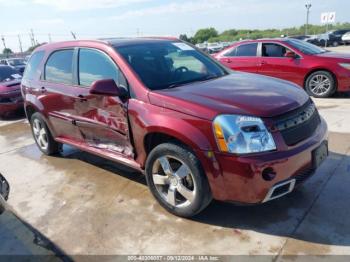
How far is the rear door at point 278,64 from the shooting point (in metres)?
8.36

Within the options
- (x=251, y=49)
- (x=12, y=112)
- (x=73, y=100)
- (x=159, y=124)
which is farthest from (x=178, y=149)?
(x=12, y=112)

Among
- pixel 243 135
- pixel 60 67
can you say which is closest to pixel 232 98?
pixel 243 135

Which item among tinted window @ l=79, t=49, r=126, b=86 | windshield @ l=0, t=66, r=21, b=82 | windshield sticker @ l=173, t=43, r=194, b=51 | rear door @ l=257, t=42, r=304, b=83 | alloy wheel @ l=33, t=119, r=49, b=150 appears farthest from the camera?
windshield @ l=0, t=66, r=21, b=82

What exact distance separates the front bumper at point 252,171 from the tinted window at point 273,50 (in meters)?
6.16

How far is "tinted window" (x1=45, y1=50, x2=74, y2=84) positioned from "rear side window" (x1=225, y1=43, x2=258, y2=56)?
5.78 m

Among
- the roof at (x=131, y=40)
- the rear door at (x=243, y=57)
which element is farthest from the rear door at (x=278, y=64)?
the roof at (x=131, y=40)

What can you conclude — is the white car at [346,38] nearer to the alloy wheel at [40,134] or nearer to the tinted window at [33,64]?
the tinted window at [33,64]

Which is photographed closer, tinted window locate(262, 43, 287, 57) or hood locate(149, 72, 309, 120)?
hood locate(149, 72, 309, 120)

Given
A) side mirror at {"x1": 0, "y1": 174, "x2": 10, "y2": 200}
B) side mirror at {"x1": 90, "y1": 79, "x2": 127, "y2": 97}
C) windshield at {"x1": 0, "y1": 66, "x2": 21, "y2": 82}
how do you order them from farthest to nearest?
windshield at {"x1": 0, "y1": 66, "x2": 21, "y2": 82} < side mirror at {"x1": 90, "y1": 79, "x2": 127, "y2": 97} < side mirror at {"x1": 0, "y1": 174, "x2": 10, "y2": 200}

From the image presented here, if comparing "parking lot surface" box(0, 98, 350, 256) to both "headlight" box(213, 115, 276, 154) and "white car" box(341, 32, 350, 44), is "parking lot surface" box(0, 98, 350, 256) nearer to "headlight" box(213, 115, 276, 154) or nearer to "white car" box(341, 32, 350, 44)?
"headlight" box(213, 115, 276, 154)

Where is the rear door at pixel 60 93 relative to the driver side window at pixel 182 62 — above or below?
below

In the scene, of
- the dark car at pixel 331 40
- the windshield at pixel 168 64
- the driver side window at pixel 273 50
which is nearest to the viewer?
the windshield at pixel 168 64

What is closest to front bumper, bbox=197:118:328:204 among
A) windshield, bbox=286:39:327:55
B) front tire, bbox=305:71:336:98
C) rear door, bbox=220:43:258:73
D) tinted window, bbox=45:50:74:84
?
tinted window, bbox=45:50:74:84

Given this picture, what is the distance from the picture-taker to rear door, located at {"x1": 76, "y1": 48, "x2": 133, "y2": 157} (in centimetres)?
373
